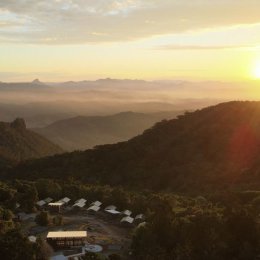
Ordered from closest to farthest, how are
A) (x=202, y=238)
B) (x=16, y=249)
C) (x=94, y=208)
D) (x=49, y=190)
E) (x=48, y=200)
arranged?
1. (x=16, y=249)
2. (x=202, y=238)
3. (x=94, y=208)
4. (x=48, y=200)
5. (x=49, y=190)

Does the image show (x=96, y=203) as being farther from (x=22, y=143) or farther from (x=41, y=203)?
(x=22, y=143)

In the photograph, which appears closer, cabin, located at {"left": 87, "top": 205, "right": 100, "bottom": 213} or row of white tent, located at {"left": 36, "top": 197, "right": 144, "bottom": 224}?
row of white tent, located at {"left": 36, "top": 197, "right": 144, "bottom": 224}

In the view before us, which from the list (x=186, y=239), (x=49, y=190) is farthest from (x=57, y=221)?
(x=186, y=239)

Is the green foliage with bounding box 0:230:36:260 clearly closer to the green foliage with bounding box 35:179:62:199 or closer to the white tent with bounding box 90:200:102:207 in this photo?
the white tent with bounding box 90:200:102:207

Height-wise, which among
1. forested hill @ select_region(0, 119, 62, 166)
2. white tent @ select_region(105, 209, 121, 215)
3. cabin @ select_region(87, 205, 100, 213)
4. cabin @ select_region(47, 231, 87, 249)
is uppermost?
cabin @ select_region(47, 231, 87, 249)

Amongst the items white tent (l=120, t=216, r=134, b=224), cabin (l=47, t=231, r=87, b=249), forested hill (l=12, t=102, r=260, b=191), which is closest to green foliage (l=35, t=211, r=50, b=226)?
cabin (l=47, t=231, r=87, b=249)

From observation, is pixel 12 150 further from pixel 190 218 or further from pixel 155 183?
pixel 190 218
